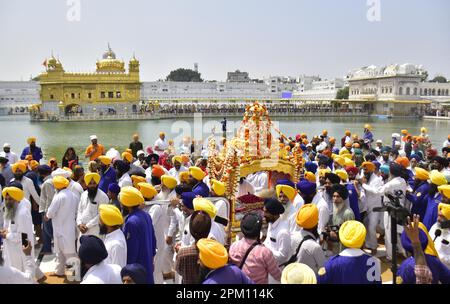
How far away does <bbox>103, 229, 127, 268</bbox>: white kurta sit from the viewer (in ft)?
10.7

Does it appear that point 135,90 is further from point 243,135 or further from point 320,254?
point 320,254

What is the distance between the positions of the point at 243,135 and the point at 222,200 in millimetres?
2049

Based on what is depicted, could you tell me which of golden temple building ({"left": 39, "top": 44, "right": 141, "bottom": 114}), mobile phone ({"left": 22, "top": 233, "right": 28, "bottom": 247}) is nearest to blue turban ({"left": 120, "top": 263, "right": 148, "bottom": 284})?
mobile phone ({"left": 22, "top": 233, "right": 28, "bottom": 247})

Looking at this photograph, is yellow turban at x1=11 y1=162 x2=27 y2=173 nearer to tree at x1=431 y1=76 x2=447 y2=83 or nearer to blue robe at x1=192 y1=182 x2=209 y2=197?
blue robe at x1=192 y1=182 x2=209 y2=197

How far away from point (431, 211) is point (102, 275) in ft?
12.1

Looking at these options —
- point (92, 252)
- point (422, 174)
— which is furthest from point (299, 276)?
point (422, 174)

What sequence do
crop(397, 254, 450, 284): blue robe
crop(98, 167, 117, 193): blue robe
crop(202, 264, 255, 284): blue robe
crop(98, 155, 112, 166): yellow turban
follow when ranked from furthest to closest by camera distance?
crop(98, 155, 112, 166): yellow turban < crop(98, 167, 117, 193): blue robe < crop(397, 254, 450, 284): blue robe < crop(202, 264, 255, 284): blue robe

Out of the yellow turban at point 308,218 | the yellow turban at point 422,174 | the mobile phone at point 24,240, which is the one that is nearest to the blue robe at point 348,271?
the yellow turban at point 308,218

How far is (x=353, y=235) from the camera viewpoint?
112 inches

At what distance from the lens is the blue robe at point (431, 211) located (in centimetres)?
435

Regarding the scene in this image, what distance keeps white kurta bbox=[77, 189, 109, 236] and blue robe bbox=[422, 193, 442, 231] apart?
3827mm

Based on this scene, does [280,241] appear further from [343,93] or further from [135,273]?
[343,93]

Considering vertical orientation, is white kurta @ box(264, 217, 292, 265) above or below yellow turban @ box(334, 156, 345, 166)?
below

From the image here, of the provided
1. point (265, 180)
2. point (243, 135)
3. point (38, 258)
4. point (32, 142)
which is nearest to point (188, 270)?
point (38, 258)
